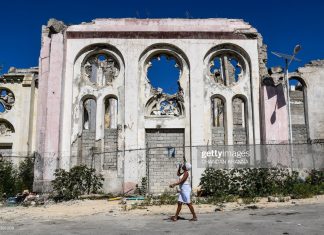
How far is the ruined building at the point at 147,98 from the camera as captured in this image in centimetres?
1622

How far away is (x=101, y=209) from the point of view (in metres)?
12.0

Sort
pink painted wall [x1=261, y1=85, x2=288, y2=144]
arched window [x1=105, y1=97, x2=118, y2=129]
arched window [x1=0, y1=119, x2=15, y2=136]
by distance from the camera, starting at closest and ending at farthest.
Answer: pink painted wall [x1=261, y1=85, x2=288, y2=144]
arched window [x1=0, y1=119, x2=15, y2=136]
arched window [x1=105, y1=97, x2=118, y2=129]

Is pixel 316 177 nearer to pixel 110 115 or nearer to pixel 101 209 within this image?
pixel 101 209

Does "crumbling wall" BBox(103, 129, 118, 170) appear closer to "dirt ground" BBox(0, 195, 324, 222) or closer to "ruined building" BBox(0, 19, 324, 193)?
"ruined building" BBox(0, 19, 324, 193)

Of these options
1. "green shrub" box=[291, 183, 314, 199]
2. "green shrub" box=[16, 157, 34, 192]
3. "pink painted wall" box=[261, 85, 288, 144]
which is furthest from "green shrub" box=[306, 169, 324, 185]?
"green shrub" box=[16, 157, 34, 192]

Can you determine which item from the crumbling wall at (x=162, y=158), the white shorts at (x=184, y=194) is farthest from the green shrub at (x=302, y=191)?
the white shorts at (x=184, y=194)

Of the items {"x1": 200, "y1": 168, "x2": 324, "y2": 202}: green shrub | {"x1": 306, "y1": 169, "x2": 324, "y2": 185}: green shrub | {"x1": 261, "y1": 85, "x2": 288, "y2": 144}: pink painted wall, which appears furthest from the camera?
{"x1": 261, "y1": 85, "x2": 288, "y2": 144}: pink painted wall

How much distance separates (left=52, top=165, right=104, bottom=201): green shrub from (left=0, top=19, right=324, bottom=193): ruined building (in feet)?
3.26

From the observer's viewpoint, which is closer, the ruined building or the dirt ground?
the dirt ground

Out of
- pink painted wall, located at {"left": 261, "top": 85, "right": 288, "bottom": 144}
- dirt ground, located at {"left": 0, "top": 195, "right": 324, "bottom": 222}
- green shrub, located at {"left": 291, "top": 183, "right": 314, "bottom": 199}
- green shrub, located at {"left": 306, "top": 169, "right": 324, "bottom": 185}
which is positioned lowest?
dirt ground, located at {"left": 0, "top": 195, "right": 324, "bottom": 222}

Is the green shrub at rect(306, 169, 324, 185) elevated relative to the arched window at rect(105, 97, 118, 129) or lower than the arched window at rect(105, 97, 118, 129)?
lower

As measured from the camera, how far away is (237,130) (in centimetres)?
1695

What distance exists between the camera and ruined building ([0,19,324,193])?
53.2 ft

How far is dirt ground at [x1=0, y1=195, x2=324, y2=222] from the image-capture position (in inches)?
426
